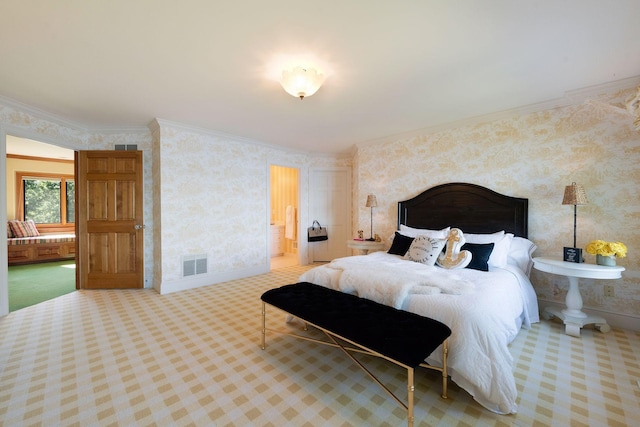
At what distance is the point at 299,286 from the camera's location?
2555mm

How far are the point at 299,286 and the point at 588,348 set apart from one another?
261 cm

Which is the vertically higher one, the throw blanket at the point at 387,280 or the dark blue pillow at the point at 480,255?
the dark blue pillow at the point at 480,255

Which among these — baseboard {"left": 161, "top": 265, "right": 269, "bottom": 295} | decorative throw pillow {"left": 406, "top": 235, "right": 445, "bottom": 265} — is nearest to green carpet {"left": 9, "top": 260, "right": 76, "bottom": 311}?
baseboard {"left": 161, "top": 265, "right": 269, "bottom": 295}

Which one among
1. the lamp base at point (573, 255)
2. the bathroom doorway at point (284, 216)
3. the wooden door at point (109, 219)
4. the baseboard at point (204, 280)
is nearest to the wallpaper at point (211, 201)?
the baseboard at point (204, 280)

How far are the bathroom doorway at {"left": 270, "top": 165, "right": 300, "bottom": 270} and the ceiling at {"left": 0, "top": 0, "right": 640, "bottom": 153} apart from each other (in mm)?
3324

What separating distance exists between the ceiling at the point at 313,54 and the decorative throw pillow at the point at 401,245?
64.4 inches

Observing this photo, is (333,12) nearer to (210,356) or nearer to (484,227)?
(210,356)

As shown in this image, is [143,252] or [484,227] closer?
[484,227]

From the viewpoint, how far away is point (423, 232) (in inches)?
143

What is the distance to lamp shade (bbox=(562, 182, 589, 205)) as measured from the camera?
260cm

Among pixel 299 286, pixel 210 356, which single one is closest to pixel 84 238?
pixel 210 356

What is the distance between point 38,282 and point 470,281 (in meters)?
6.26

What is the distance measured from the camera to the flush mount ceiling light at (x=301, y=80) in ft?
7.07

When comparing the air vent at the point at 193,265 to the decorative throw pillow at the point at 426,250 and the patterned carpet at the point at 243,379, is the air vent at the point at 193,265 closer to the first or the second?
the patterned carpet at the point at 243,379
